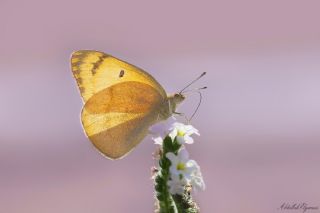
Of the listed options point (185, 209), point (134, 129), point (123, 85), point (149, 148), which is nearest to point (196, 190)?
point (185, 209)

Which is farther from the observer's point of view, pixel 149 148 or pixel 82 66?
pixel 149 148

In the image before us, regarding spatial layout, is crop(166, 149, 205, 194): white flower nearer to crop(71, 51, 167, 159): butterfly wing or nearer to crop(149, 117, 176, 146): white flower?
crop(149, 117, 176, 146): white flower

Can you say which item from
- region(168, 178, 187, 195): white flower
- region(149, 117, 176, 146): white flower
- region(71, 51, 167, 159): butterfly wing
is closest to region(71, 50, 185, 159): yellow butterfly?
region(71, 51, 167, 159): butterfly wing

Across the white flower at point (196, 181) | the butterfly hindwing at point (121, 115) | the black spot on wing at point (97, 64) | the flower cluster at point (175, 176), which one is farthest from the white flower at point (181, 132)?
the black spot on wing at point (97, 64)

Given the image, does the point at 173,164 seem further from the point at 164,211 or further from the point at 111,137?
the point at 111,137

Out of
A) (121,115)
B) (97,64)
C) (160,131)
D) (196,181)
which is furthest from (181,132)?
(97,64)

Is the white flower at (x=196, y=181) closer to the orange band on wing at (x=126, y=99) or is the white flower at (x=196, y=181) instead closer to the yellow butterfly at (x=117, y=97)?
the yellow butterfly at (x=117, y=97)
